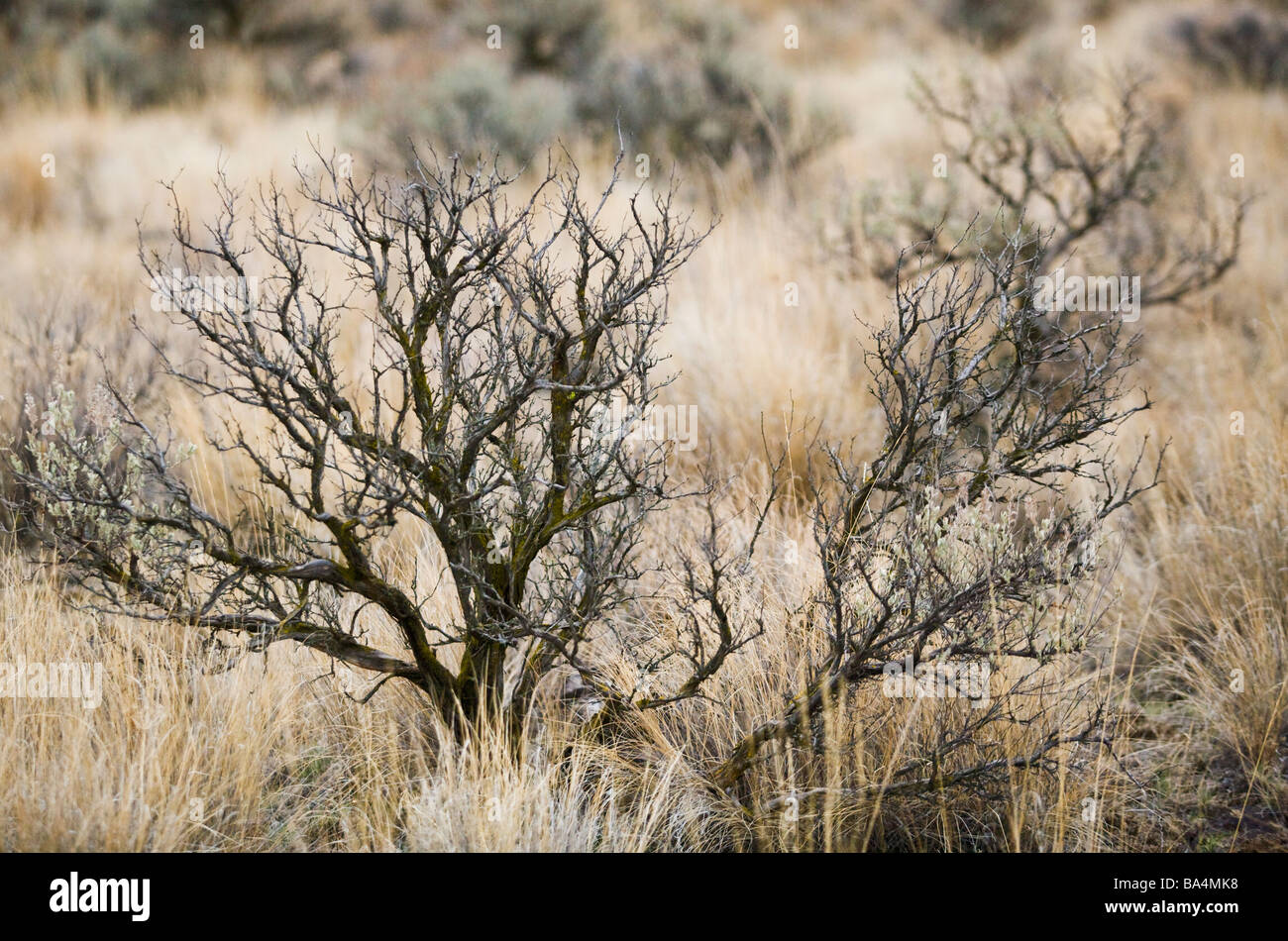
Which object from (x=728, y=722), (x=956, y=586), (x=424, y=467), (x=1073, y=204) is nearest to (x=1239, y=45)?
(x=1073, y=204)

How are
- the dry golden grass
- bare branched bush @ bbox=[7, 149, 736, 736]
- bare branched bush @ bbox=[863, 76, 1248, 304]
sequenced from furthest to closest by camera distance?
bare branched bush @ bbox=[863, 76, 1248, 304] → the dry golden grass → bare branched bush @ bbox=[7, 149, 736, 736]

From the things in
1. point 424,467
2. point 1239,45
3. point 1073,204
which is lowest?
point 424,467

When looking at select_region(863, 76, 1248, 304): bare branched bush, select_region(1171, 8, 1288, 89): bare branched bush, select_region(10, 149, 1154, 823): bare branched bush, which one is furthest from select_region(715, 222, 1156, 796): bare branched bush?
select_region(1171, 8, 1288, 89): bare branched bush

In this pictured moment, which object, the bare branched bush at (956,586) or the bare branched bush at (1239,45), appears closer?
the bare branched bush at (956,586)

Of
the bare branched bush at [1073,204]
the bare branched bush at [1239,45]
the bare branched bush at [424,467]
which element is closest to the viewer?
the bare branched bush at [424,467]

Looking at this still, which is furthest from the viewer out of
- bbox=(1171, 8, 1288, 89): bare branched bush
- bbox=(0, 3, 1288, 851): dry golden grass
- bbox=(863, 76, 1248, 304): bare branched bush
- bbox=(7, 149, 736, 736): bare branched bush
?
bbox=(1171, 8, 1288, 89): bare branched bush

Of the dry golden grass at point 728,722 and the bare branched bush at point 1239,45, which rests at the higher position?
the bare branched bush at point 1239,45

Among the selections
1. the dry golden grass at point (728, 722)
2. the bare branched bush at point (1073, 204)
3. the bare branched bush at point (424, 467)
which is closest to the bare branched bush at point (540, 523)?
the bare branched bush at point (424, 467)

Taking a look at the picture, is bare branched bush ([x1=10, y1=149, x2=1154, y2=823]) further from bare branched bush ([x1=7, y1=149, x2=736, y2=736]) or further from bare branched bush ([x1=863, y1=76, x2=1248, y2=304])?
bare branched bush ([x1=863, y1=76, x2=1248, y2=304])

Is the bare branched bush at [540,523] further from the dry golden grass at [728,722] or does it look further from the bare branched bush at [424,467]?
the dry golden grass at [728,722]

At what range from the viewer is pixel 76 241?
787 cm

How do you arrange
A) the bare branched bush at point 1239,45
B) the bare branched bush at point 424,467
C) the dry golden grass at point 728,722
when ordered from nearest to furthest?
the bare branched bush at point 424,467, the dry golden grass at point 728,722, the bare branched bush at point 1239,45

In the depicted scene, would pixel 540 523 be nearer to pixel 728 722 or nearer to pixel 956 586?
pixel 728 722

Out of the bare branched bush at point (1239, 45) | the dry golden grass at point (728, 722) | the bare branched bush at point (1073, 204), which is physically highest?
the bare branched bush at point (1239, 45)
